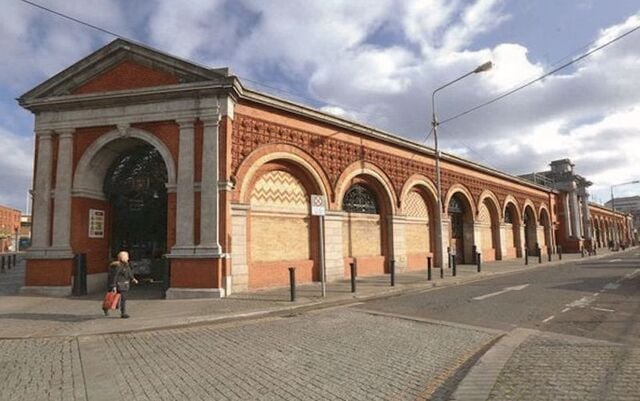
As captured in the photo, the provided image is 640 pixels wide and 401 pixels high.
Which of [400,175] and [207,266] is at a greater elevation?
[400,175]

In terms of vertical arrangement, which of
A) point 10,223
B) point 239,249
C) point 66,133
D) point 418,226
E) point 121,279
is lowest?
point 121,279

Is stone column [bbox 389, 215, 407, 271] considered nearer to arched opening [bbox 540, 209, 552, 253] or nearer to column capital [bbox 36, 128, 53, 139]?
column capital [bbox 36, 128, 53, 139]

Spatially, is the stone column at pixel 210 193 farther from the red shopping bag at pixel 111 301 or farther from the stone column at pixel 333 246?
the stone column at pixel 333 246

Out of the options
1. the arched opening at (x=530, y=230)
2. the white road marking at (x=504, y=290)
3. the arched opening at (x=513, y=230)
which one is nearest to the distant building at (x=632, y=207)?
the arched opening at (x=530, y=230)

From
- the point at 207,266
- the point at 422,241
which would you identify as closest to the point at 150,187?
the point at 207,266

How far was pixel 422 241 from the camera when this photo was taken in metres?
23.9

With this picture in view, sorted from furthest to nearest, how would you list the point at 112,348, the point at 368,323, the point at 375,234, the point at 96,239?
the point at 375,234 → the point at 96,239 → the point at 368,323 → the point at 112,348

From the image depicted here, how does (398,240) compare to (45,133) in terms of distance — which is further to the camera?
(398,240)

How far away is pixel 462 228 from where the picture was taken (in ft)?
94.3

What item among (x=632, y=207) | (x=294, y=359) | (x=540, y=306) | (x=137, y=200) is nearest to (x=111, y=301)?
(x=294, y=359)

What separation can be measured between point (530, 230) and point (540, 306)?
103ft

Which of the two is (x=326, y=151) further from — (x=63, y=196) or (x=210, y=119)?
(x=63, y=196)

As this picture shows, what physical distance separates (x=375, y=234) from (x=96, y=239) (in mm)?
11428

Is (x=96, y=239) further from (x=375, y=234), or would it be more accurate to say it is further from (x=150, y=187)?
(x=375, y=234)
